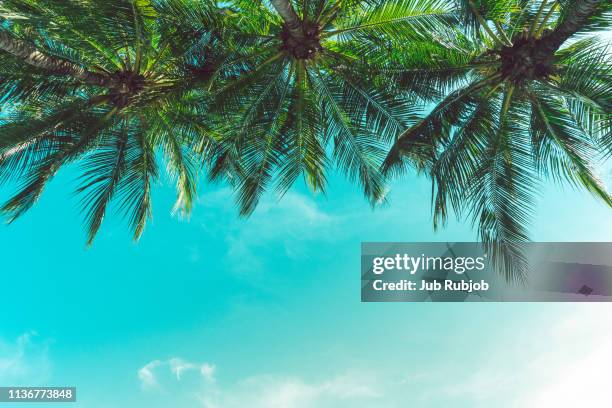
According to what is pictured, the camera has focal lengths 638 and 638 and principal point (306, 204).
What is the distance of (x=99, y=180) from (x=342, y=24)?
514cm

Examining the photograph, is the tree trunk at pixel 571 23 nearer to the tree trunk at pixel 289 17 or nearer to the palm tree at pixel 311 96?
the palm tree at pixel 311 96

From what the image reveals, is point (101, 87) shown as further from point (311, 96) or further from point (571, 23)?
point (571, 23)

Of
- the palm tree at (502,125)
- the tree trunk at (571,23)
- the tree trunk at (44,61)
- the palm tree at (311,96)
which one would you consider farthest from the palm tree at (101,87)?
the tree trunk at (571,23)

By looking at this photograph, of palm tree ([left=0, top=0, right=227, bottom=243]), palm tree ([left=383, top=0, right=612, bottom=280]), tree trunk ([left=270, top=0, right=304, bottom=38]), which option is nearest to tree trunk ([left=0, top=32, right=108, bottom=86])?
palm tree ([left=0, top=0, right=227, bottom=243])

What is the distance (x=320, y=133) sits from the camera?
11602mm

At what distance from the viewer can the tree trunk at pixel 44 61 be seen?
363 inches

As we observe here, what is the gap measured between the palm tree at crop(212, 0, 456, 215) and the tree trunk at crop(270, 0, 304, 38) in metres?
0.04

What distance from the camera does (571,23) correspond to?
347 inches

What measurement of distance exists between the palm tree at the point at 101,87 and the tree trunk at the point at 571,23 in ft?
16.5

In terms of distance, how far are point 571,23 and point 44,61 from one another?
7.86m

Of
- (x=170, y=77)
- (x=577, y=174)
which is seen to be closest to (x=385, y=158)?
(x=577, y=174)

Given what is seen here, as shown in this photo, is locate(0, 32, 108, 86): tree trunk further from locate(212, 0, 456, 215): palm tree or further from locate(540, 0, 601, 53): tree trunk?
locate(540, 0, 601, 53): tree trunk

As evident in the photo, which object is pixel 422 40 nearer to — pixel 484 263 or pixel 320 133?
pixel 320 133

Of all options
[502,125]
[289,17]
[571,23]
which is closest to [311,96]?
[289,17]
